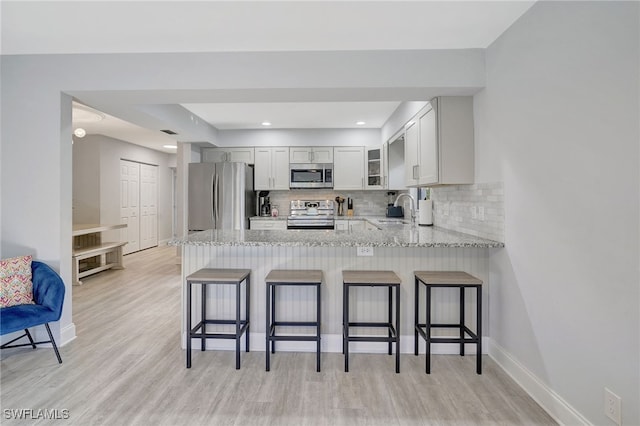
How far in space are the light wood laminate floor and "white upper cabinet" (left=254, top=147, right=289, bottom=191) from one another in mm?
3160

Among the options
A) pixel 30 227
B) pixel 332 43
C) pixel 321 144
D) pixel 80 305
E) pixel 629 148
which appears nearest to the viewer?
pixel 629 148

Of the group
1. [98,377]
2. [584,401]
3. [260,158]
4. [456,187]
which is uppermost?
[260,158]

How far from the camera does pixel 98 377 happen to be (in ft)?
7.23

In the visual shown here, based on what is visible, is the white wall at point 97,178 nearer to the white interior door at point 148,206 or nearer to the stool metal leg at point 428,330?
the white interior door at point 148,206

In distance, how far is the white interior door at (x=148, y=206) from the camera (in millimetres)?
7533

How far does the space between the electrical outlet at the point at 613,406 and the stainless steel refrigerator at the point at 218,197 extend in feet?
14.9

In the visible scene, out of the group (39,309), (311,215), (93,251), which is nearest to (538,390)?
(39,309)

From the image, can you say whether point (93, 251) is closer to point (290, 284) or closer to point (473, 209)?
point (290, 284)

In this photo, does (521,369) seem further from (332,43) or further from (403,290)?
(332,43)

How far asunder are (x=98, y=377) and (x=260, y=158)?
13.2 ft

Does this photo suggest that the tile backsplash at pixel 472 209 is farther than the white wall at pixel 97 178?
No

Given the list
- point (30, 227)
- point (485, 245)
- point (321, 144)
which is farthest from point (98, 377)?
point (321, 144)

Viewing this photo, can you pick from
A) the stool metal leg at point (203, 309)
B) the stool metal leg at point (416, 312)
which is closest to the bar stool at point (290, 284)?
the stool metal leg at point (203, 309)

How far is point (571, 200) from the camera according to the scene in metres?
1.66
